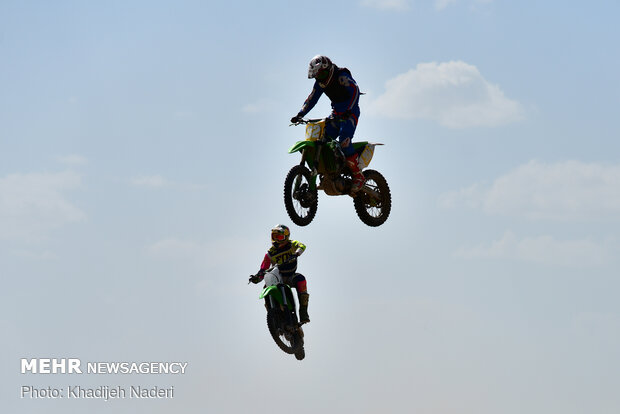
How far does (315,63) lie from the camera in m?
27.9

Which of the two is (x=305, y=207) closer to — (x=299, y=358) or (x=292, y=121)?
(x=292, y=121)

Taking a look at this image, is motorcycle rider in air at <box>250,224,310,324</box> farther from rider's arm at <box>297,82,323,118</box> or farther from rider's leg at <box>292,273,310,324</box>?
rider's arm at <box>297,82,323,118</box>

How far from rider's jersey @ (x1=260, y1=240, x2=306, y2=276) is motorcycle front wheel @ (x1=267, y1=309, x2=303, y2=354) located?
1.17m

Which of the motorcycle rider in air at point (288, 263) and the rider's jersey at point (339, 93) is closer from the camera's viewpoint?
the rider's jersey at point (339, 93)

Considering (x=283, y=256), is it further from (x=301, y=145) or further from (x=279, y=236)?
(x=301, y=145)

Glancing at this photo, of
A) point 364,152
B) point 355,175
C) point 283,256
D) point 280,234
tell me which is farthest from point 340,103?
point 283,256

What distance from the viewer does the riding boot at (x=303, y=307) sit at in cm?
2942

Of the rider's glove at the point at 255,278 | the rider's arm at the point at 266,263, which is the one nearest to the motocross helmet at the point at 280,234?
the rider's arm at the point at 266,263

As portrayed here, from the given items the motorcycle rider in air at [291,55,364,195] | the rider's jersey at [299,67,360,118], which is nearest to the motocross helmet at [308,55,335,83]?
the motorcycle rider in air at [291,55,364,195]

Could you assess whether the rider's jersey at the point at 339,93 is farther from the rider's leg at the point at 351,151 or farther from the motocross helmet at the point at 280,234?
the motocross helmet at the point at 280,234

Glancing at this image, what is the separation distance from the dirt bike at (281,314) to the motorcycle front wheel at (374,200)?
271 centimetres

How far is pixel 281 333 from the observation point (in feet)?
95.4

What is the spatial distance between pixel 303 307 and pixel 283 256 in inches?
52.8

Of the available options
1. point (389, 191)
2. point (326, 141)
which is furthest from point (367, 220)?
point (326, 141)
